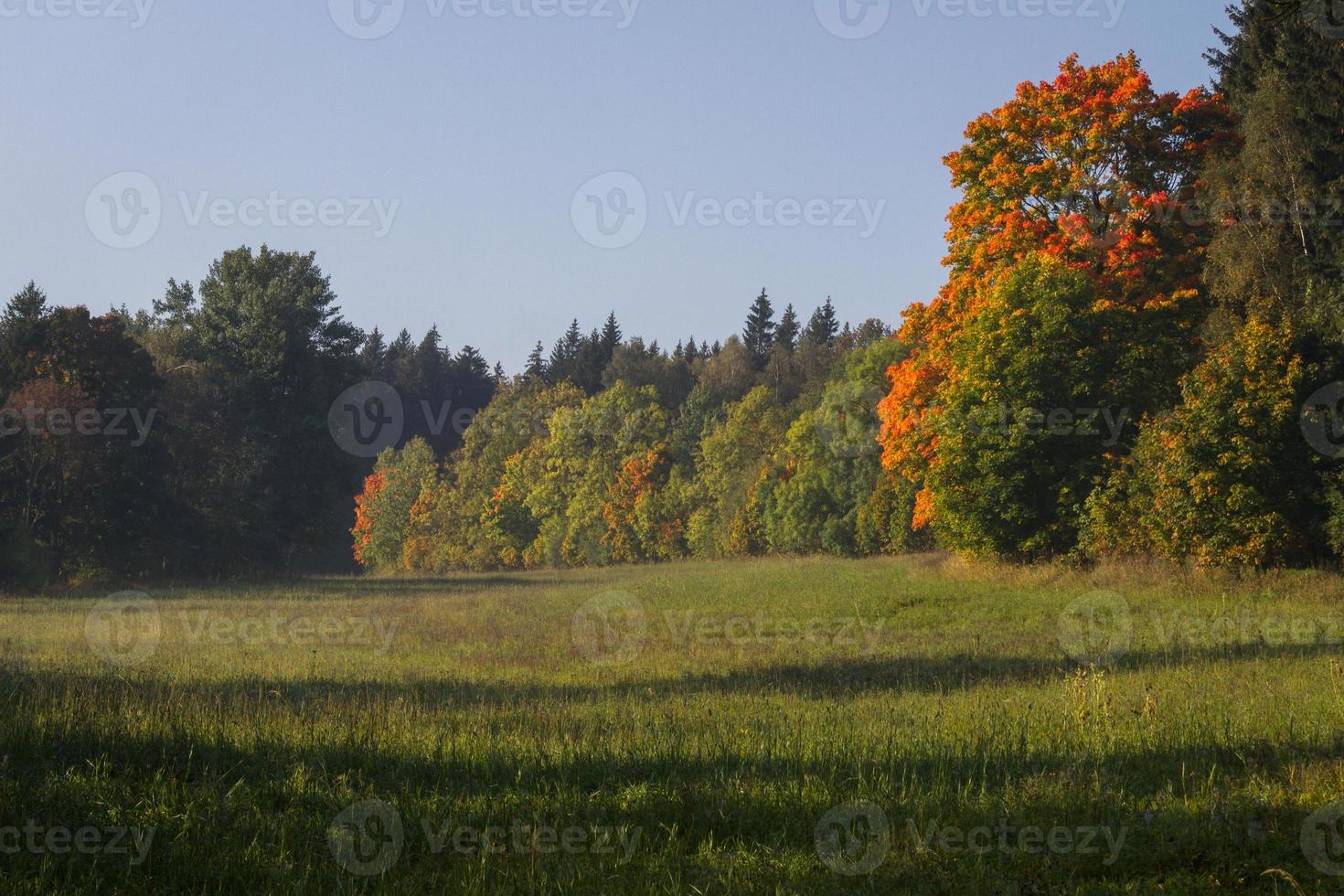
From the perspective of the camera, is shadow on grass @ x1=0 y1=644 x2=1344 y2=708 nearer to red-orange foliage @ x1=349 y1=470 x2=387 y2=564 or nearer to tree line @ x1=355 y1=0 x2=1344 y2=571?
tree line @ x1=355 y1=0 x2=1344 y2=571

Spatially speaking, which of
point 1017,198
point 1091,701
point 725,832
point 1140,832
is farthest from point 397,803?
point 1017,198

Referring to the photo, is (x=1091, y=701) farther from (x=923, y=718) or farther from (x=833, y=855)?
(x=833, y=855)

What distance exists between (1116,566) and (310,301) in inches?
1949

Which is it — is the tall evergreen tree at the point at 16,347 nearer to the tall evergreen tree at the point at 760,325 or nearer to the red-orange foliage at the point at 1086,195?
the red-orange foliage at the point at 1086,195

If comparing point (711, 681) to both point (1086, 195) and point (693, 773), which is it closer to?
point (693, 773)

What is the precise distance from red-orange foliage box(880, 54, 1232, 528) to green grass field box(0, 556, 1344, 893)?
16976 mm

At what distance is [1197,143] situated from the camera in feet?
109

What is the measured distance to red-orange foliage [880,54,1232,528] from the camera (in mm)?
32438

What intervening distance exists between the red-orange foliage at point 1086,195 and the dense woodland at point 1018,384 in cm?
9

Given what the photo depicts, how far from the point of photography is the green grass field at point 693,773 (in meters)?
5.97

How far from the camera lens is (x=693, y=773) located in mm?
8094

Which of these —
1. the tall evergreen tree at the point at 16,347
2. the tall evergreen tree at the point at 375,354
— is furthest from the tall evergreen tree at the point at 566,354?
the tall evergreen tree at the point at 16,347

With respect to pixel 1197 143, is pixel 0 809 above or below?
below

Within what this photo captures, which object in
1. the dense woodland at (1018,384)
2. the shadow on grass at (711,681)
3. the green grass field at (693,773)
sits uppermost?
the dense woodland at (1018,384)
